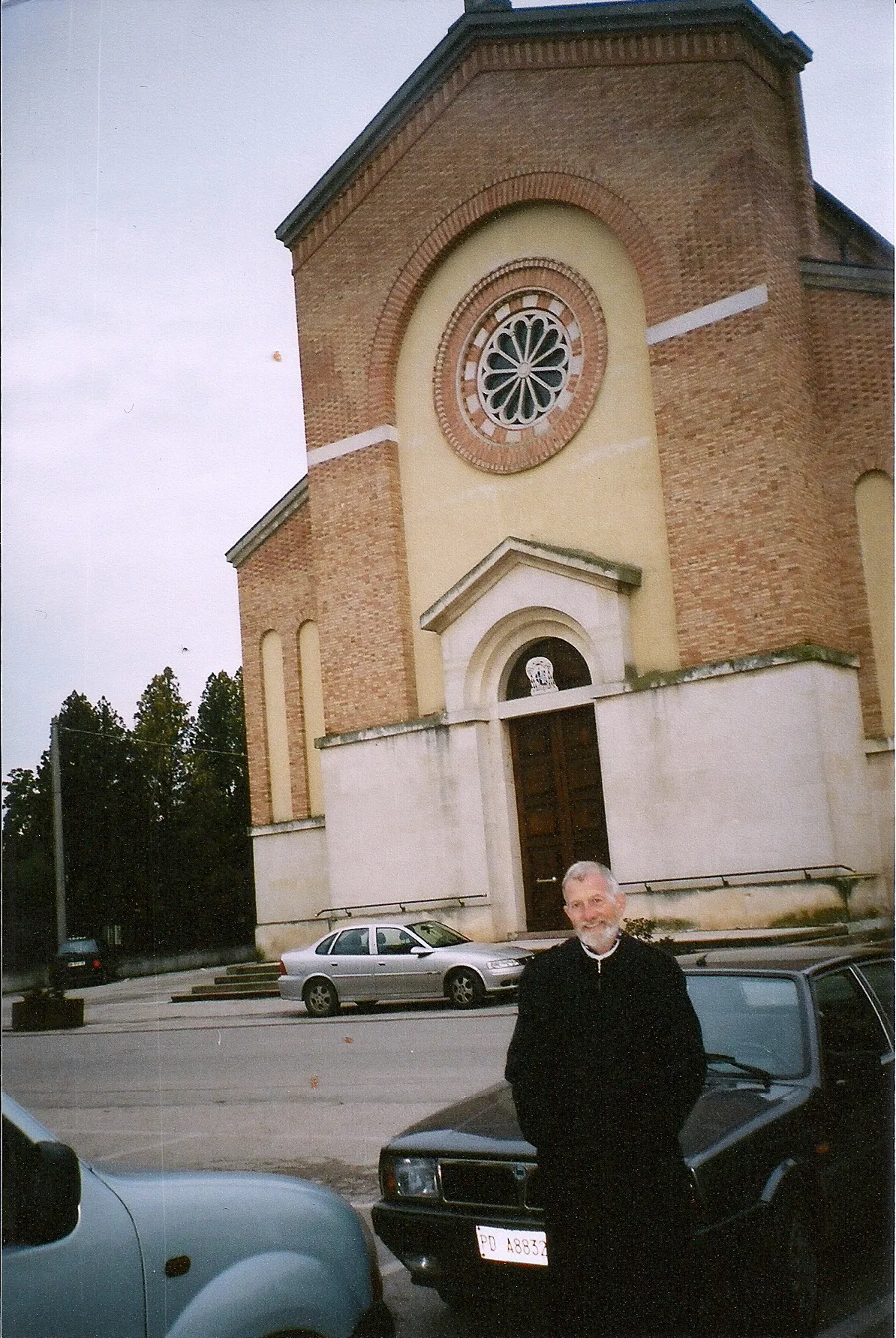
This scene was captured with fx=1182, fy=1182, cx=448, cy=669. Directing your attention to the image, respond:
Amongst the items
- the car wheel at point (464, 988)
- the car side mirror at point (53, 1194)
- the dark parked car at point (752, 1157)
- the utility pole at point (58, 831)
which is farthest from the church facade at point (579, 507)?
the car side mirror at point (53, 1194)

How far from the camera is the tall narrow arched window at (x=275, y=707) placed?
651 centimetres

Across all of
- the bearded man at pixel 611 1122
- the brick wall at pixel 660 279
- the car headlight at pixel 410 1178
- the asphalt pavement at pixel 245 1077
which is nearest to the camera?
the bearded man at pixel 611 1122

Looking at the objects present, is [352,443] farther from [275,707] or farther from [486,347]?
[275,707]

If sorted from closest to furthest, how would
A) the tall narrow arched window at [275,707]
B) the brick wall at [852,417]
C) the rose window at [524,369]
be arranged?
1. the brick wall at [852,417]
2. the tall narrow arched window at [275,707]
3. the rose window at [524,369]

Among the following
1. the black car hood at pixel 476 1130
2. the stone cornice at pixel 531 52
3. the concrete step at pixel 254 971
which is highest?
the stone cornice at pixel 531 52

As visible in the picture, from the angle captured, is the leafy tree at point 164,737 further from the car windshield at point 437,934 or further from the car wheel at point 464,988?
the car wheel at point 464,988

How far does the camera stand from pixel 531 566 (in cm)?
654

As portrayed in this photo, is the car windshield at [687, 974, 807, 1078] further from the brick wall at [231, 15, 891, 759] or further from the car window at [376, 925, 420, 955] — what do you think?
the car window at [376, 925, 420, 955]

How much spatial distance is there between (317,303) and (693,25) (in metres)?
2.39

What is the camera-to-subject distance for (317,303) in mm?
6664

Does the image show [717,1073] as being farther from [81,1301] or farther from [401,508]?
[401,508]

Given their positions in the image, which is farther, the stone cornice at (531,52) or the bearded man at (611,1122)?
the stone cornice at (531,52)

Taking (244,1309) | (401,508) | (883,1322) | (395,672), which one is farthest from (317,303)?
(883,1322)

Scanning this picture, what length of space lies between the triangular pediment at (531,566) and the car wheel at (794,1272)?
333 centimetres
